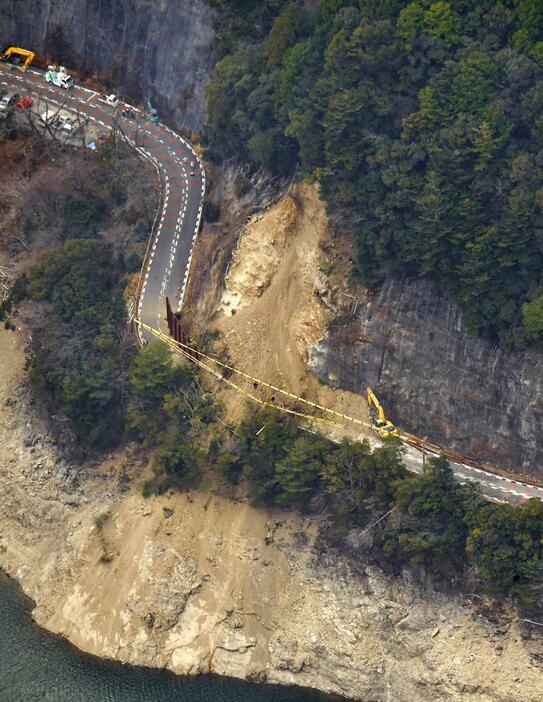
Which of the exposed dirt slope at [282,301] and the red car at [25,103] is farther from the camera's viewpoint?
the red car at [25,103]

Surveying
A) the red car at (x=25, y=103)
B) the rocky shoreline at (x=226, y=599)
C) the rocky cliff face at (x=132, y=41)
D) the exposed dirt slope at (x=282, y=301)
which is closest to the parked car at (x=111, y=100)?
the rocky cliff face at (x=132, y=41)

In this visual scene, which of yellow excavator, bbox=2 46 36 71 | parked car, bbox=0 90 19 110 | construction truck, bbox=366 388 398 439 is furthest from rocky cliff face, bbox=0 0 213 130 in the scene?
construction truck, bbox=366 388 398 439

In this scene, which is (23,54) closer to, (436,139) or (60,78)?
(60,78)

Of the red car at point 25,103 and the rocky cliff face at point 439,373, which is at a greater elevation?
the red car at point 25,103

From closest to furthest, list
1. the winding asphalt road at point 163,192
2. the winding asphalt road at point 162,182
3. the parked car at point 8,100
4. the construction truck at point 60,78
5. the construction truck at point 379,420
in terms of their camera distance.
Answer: the construction truck at point 379,420 → the winding asphalt road at point 163,192 → the winding asphalt road at point 162,182 → the parked car at point 8,100 → the construction truck at point 60,78

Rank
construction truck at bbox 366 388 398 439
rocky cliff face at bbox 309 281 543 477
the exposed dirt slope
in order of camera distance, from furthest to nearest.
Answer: the exposed dirt slope < construction truck at bbox 366 388 398 439 < rocky cliff face at bbox 309 281 543 477

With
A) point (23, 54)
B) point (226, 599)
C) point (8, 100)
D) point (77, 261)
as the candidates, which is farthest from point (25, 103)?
point (226, 599)

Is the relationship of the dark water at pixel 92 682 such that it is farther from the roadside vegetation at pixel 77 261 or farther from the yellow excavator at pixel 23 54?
the yellow excavator at pixel 23 54

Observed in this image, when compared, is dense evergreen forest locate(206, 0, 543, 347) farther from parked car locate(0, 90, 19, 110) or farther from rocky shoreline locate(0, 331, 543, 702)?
parked car locate(0, 90, 19, 110)
